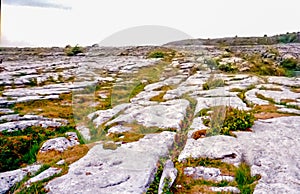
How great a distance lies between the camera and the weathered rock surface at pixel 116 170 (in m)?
7.67

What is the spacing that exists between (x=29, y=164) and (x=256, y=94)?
488 inches

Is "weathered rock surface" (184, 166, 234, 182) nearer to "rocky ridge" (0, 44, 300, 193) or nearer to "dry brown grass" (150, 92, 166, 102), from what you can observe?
"rocky ridge" (0, 44, 300, 193)

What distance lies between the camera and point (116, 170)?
859 centimetres

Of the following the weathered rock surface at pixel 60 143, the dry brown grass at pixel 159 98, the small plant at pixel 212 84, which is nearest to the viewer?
the weathered rock surface at pixel 60 143

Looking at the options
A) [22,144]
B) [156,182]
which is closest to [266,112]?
[156,182]

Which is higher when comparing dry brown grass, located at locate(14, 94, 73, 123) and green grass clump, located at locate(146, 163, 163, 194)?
green grass clump, located at locate(146, 163, 163, 194)

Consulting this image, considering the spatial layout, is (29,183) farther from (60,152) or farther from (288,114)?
(288,114)

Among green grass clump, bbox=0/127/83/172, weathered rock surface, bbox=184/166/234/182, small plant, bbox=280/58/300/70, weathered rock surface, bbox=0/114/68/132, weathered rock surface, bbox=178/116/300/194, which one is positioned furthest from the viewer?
small plant, bbox=280/58/300/70

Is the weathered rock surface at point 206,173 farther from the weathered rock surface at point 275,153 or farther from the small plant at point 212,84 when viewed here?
the small plant at point 212,84

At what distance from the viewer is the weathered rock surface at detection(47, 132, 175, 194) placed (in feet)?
25.2

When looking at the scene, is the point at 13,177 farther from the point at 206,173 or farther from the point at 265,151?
the point at 265,151

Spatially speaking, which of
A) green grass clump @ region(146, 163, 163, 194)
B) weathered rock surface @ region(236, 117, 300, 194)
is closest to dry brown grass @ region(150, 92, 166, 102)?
weathered rock surface @ region(236, 117, 300, 194)

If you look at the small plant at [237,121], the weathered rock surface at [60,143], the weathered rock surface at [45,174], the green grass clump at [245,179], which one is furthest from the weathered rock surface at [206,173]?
the weathered rock surface at [60,143]

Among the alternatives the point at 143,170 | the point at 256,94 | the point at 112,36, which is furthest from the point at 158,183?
the point at 112,36
